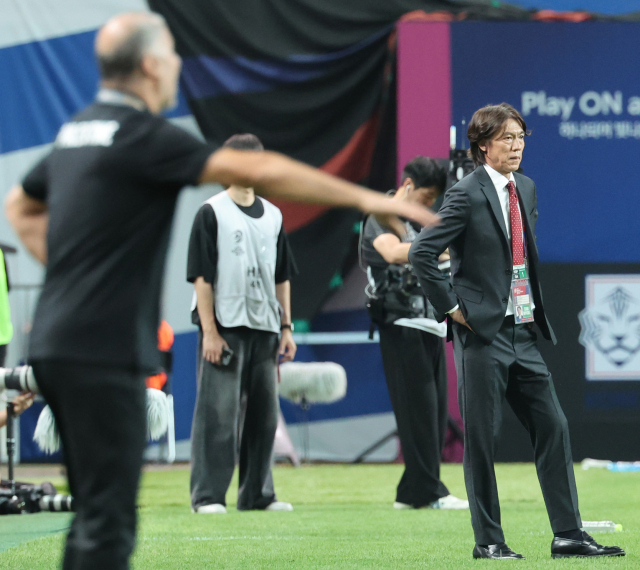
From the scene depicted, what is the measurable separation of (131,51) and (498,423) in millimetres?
2428

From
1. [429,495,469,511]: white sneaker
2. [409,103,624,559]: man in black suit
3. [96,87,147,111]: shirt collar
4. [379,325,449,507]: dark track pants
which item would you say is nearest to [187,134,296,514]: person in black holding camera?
[379,325,449,507]: dark track pants

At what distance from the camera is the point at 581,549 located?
4.23m

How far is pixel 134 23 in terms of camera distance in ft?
8.22

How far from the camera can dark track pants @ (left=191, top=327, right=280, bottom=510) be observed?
20.3 feet

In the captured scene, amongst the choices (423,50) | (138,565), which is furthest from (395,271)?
(423,50)

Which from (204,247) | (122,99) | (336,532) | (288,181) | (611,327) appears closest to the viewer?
(288,181)

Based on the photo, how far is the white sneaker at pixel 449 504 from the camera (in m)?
6.19

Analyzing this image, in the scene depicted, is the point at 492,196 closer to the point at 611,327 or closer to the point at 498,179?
the point at 498,179

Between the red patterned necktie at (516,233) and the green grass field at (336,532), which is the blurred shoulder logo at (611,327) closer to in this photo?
the green grass field at (336,532)

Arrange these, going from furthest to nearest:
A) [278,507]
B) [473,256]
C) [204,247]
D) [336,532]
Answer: [278,507]
[204,247]
[336,532]
[473,256]

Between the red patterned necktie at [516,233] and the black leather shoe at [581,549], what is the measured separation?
3.55 ft

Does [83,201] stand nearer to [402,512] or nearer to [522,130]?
[522,130]

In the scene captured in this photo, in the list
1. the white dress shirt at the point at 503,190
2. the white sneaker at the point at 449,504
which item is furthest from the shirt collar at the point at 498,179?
the white sneaker at the point at 449,504

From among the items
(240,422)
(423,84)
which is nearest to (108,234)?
(240,422)
